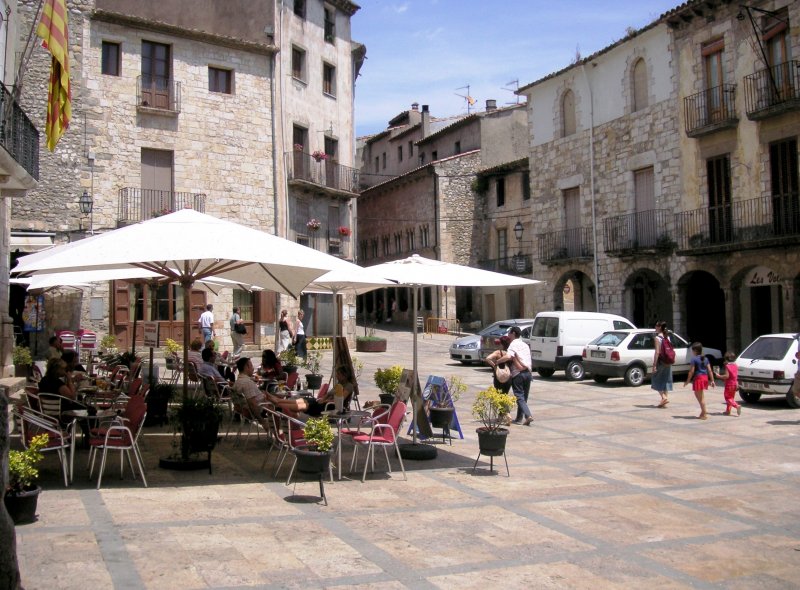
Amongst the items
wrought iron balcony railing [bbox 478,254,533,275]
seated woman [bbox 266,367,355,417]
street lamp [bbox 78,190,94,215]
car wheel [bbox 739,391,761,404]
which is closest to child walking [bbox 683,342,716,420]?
car wheel [bbox 739,391,761,404]

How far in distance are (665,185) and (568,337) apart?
7.85 m

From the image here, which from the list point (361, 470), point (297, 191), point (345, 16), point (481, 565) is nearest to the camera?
point (481, 565)

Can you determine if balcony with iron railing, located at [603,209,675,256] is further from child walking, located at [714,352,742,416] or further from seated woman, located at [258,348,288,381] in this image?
seated woman, located at [258,348,288,381]

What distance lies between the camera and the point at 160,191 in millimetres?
25484

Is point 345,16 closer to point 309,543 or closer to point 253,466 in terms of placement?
point 253,466

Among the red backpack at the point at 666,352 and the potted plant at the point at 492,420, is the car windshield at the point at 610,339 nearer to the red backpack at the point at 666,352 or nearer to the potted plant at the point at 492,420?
the red backpack at the point at 666,352

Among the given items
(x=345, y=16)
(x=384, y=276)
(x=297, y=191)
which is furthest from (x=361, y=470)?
(x=345, y=16)

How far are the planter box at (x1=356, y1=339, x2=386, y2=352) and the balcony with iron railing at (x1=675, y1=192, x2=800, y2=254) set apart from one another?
11.0m

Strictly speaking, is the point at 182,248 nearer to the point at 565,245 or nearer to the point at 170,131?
the point at 170,131

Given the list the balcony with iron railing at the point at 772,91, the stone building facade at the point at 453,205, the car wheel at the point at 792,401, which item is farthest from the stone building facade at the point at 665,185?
the stone building facade at the point at 453,205

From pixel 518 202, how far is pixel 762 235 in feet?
55.0

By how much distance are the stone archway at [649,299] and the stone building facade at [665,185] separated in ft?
0.13

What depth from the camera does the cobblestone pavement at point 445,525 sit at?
5.21 meters

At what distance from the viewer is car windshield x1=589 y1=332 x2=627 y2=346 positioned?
19.5 m
